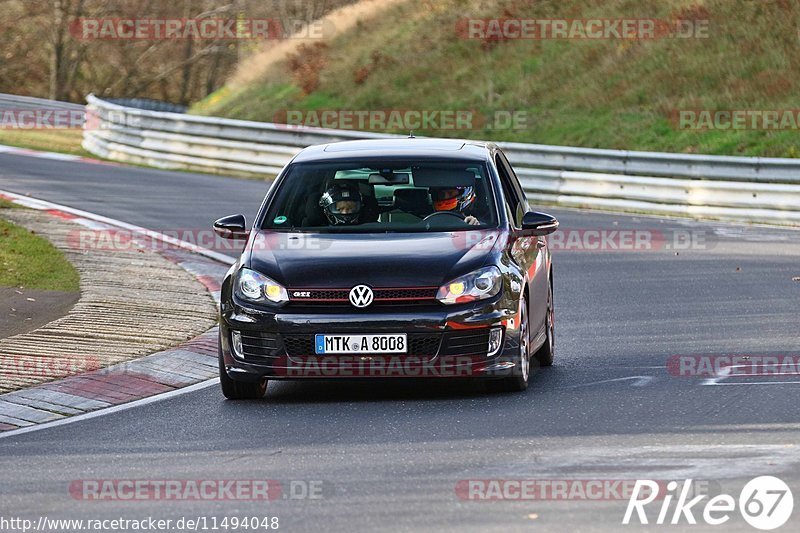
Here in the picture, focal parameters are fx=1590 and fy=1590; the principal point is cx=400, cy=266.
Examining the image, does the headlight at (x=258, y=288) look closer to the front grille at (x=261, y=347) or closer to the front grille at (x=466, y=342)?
the front grille at (x=261, y=347)

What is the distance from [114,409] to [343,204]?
2.13 meters

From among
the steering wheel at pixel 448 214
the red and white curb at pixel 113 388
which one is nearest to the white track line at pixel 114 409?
the red and white curb at pixel 113 388

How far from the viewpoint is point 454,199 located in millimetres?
11062

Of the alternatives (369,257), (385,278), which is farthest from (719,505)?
(369,257)

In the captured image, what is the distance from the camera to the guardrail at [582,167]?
909 inches

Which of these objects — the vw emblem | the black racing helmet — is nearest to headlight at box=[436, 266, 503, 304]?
the vw emblem

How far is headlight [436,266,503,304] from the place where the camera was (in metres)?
9.94

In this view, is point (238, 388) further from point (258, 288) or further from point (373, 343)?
point (373, 343)

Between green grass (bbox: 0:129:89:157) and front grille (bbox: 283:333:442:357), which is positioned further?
green grass (bbox: 0:129:89:157)

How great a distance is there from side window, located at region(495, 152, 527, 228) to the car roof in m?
0.14

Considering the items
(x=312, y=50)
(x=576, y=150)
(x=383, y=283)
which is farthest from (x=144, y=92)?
(x=383, y=283)

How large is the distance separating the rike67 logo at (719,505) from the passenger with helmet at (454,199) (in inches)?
154

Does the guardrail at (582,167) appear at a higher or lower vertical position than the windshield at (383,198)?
lower

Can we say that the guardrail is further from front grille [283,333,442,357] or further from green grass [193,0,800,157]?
front grille [283,333,442,357]
